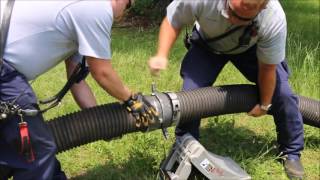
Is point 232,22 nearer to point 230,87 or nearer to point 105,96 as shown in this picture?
point 230,87

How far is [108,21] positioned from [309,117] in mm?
2615

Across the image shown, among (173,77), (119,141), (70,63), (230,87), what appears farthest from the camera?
(173,77)

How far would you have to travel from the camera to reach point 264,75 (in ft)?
12.7

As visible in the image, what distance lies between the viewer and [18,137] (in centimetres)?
285

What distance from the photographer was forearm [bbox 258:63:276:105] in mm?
3795

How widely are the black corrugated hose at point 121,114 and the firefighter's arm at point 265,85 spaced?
87mm

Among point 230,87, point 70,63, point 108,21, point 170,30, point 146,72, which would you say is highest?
point 108,21

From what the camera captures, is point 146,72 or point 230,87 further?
point 146,72

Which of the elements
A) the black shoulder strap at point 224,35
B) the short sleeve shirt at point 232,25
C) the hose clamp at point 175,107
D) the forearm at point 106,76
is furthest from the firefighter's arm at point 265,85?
the forearm at point 106,76

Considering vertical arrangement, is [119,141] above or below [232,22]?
below

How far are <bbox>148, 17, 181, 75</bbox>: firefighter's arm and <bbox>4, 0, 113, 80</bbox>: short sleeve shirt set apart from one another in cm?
58

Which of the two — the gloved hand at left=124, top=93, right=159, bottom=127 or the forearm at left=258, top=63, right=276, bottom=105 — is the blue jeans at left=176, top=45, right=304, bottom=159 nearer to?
the forearm at left=258, top=63, right=276, bottom=105

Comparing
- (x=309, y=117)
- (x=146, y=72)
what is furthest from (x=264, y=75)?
(x=146, y=72)

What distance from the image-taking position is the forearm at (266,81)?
3795 mm
